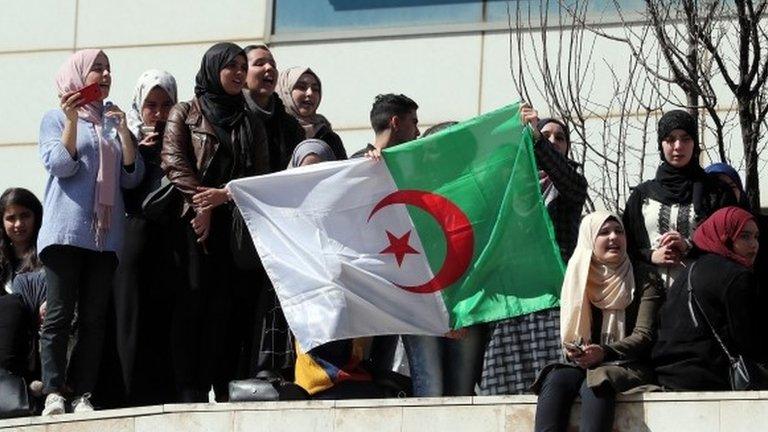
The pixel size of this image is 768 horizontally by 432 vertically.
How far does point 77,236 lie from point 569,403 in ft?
10.3

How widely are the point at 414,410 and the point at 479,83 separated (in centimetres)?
589

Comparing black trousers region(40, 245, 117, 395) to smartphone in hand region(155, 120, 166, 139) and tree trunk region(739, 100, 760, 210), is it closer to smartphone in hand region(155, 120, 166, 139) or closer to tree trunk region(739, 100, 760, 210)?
smartphone in hand region(155, 120, 166, 139)

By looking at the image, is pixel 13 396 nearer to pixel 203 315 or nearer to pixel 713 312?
pixel 203 315

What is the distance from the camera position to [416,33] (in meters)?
22.8

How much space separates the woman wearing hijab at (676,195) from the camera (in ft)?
57.1

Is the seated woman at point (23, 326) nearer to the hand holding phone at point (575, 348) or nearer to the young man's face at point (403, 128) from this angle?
the young man's face at point (403, 128)

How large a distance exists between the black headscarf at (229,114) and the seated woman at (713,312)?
9.33 ft

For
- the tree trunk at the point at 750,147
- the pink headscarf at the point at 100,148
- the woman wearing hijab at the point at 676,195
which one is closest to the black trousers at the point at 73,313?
the pink headscarf at the point at 100,148

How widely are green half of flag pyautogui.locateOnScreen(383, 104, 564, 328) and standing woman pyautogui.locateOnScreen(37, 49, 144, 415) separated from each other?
1676 mm

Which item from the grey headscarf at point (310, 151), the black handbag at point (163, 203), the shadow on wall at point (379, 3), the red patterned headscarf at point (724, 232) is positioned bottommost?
the red patterned headscarf at point (724, 232)

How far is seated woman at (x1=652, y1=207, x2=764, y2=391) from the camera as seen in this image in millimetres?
16516

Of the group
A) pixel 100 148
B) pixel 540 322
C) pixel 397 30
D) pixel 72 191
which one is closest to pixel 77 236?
pixel 72 191

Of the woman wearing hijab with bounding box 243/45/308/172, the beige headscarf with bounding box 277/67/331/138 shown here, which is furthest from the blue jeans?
the beige headscarf with bounding box 277/67/331/138

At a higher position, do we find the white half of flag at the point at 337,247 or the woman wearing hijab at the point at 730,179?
the woman wearing hijab at the point at 730,179
